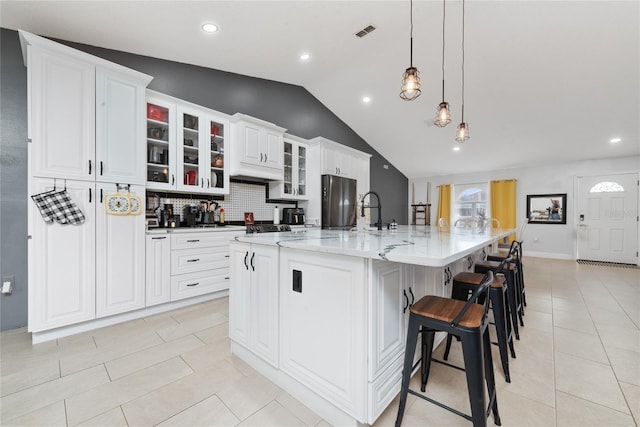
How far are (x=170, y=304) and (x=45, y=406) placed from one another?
58.1 inches

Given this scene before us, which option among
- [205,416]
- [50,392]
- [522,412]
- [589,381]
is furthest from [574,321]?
[50,392]

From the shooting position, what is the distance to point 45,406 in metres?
1.46

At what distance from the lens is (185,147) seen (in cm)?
324

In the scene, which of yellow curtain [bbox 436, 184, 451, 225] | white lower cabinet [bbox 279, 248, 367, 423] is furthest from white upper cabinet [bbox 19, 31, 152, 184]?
yellow curtain [bbox 436, 184, 451, 225]

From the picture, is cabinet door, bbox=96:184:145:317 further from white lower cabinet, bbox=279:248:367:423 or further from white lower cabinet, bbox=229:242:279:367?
white lower cabinet, bbox=279:248:367:423

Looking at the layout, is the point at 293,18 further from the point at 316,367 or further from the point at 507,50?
the point at 316,367

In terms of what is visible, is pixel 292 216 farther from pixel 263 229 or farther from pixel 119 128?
pixel 119 128

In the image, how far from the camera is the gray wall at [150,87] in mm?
A: 2352

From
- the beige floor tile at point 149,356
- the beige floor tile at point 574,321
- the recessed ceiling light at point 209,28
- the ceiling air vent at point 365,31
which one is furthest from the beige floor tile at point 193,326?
the ceiling air vent at point 365,31

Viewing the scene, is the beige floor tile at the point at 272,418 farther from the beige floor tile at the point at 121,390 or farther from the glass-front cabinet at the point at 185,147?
the glass-front cabinet at the point at 185,147

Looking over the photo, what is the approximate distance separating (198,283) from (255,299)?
5.60 feet

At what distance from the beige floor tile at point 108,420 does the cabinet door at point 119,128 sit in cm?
195

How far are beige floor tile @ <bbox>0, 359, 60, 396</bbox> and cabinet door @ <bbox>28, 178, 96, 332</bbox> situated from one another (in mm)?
461

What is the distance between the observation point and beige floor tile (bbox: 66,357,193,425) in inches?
56.4
